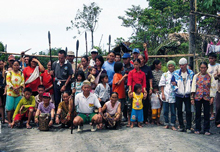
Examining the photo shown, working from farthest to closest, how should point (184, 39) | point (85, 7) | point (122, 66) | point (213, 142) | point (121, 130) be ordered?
point (85, 7), point (184, 39), point (122, 66), point (121, 130), point (213, 142)

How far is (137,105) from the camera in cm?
684

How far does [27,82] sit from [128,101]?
117 inches

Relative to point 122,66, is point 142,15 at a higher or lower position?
higher

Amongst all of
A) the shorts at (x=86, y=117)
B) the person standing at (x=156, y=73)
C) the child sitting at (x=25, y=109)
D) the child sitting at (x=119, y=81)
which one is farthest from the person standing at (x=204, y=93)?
the child sitting at (x=25, y=109)

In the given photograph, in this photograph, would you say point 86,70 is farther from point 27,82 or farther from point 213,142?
point 213,142

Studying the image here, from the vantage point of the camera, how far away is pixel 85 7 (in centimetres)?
2702

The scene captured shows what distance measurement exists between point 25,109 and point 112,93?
2.48m

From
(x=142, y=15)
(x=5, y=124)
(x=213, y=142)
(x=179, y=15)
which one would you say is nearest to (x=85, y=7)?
(x=142, y=15)

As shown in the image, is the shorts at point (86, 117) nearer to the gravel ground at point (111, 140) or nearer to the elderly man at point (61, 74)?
the gravel ground at point (111, 140)

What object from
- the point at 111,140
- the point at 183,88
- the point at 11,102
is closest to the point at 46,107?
the point at 11,102

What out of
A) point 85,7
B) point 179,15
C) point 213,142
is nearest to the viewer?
point 213,142

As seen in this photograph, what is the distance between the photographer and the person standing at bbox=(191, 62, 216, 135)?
21.0ft

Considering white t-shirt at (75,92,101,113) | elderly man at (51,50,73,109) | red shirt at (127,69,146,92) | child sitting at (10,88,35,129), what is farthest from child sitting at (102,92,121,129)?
child sitting at (10,88,35,129)

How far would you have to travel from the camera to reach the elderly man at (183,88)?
6547mm
